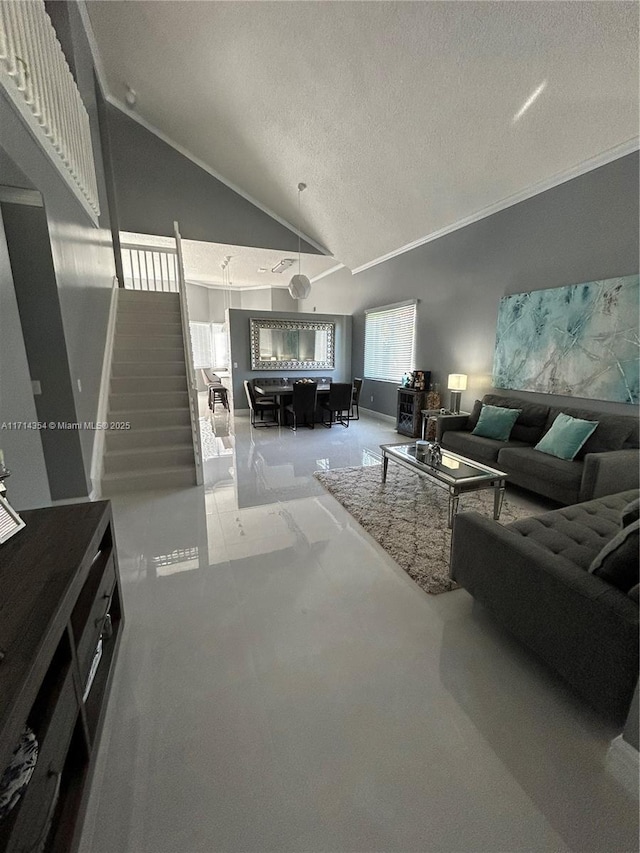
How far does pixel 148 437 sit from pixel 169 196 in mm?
4789

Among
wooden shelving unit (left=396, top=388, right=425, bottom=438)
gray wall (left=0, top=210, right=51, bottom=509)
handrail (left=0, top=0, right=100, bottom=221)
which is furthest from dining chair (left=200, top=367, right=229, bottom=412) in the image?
gray wall (left=0, top=210, right=51, bottom=509)

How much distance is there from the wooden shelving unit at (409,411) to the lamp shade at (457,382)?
0.65m

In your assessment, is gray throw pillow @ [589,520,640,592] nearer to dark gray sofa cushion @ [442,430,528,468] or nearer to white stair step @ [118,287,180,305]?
dark gray sofa cushion @ [442,430,528,468]

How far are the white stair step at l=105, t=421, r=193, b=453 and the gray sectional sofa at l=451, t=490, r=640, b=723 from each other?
3.12 m

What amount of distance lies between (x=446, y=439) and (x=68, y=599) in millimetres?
3917

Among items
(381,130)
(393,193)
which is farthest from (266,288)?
(381,130)

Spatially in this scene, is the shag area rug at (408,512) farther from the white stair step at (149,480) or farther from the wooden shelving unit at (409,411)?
the wooden shelving unit at (409,411)

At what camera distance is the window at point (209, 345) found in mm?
10638

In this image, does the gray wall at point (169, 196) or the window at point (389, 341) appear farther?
the window at point (389, 341)

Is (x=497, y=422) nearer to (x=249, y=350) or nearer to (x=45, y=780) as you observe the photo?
(x=45, y=780)

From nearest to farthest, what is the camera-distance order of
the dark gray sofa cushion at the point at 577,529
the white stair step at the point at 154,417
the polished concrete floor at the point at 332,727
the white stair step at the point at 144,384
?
the polished concrete floor at the point at 332,727
the dark gray sofa cushion at the point at 577,529
the white stair step at the point at 154,417
the white stair step at the point at 144,384

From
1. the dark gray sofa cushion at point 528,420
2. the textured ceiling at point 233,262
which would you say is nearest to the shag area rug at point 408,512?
the dark gray sofa cushion at point 528,420

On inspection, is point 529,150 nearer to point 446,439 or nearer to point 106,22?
point 446,439

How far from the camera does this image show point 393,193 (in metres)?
4.78
